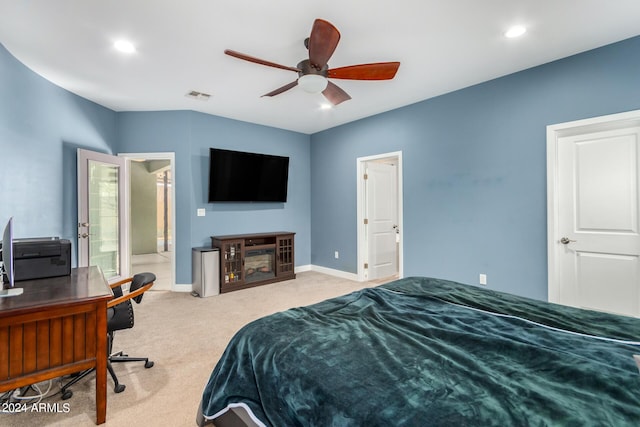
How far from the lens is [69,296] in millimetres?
1699

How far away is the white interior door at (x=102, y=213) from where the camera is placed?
12.5 feet

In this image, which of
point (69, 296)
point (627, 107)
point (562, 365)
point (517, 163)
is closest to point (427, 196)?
point (517, 163)

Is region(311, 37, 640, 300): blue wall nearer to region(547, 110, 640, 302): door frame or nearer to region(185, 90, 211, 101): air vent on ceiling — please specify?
region(547, 110, 640, 302): door frame

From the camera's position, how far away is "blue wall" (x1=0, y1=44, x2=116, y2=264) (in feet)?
9.25

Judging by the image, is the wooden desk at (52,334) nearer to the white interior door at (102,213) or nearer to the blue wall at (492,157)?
the white interior door at (102,213)

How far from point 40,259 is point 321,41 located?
2447mm

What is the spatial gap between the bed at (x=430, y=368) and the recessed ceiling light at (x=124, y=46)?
9.02 ft

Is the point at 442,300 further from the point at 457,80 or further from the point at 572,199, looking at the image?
the point at 457,80

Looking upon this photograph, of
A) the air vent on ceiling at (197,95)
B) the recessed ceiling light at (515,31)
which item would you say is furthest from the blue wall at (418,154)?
the recessed ceiling light at (515,31)

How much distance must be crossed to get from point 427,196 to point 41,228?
4605 mm

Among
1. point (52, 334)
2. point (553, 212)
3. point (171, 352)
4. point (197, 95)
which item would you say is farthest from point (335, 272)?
point (52, 334)

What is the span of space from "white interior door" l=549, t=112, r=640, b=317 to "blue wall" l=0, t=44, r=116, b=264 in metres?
5.30

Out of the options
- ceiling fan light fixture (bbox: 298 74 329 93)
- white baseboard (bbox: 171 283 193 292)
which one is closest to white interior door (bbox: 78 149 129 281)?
white baseboard (bbox: 171 283 193 292)

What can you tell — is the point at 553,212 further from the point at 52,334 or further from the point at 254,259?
the point at 52,334
